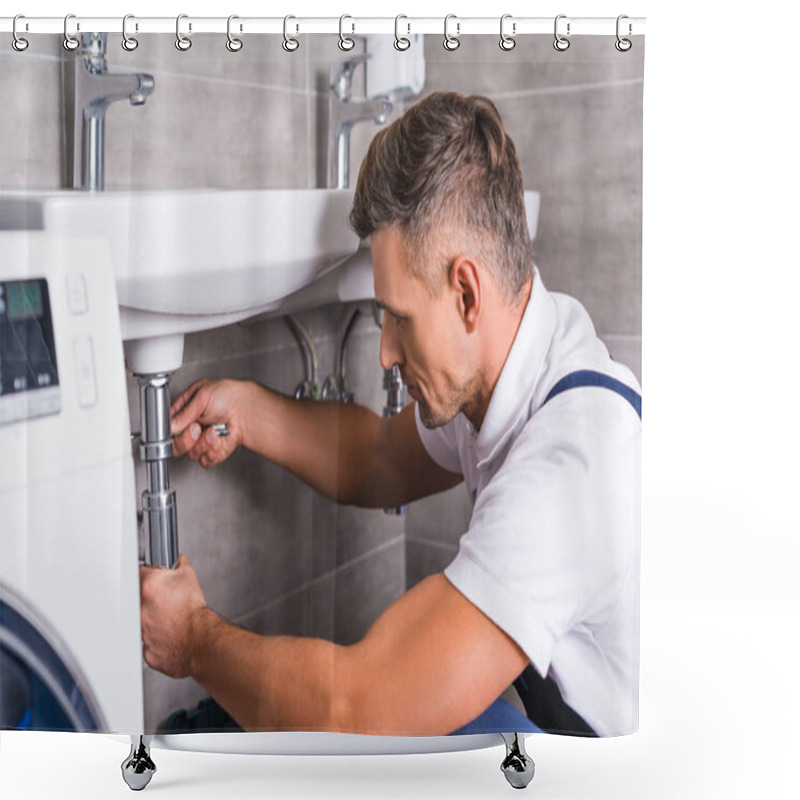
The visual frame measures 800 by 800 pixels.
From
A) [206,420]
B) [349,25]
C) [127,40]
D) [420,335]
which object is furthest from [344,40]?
[206,420]

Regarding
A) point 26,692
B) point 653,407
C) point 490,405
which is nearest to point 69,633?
point 26,692

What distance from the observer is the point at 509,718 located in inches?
57.3

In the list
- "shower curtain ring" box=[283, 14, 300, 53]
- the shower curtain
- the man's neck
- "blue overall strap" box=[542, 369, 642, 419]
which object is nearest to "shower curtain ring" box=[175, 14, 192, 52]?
the shower curtain

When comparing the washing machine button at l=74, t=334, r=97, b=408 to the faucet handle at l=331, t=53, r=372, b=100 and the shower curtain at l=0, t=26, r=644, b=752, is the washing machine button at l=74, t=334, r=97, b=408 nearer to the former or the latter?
the shower curtain at l=0, t=26, r=644, b=752

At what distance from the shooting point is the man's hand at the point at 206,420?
1.43m

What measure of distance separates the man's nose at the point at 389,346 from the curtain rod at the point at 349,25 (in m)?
0.35

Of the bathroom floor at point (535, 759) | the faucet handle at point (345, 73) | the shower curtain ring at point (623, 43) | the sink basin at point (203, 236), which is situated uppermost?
the shower curtain ring at point (623, 43)

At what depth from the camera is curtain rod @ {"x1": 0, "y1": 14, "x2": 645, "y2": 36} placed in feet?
4.59

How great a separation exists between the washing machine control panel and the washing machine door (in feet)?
0.77

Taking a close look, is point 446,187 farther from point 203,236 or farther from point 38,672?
point 38,672

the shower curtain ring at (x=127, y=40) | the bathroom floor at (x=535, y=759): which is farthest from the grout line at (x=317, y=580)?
the shower curtain ring at (x=127, y=40)

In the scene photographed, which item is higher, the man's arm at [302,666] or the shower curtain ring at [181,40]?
the shower curtain ring at [181,40]

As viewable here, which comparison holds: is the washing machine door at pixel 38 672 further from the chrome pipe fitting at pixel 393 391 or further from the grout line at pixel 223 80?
the grout line at pixel 223 80

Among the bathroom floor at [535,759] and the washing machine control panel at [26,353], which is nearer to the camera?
the washing machine control panel at [26,353]
